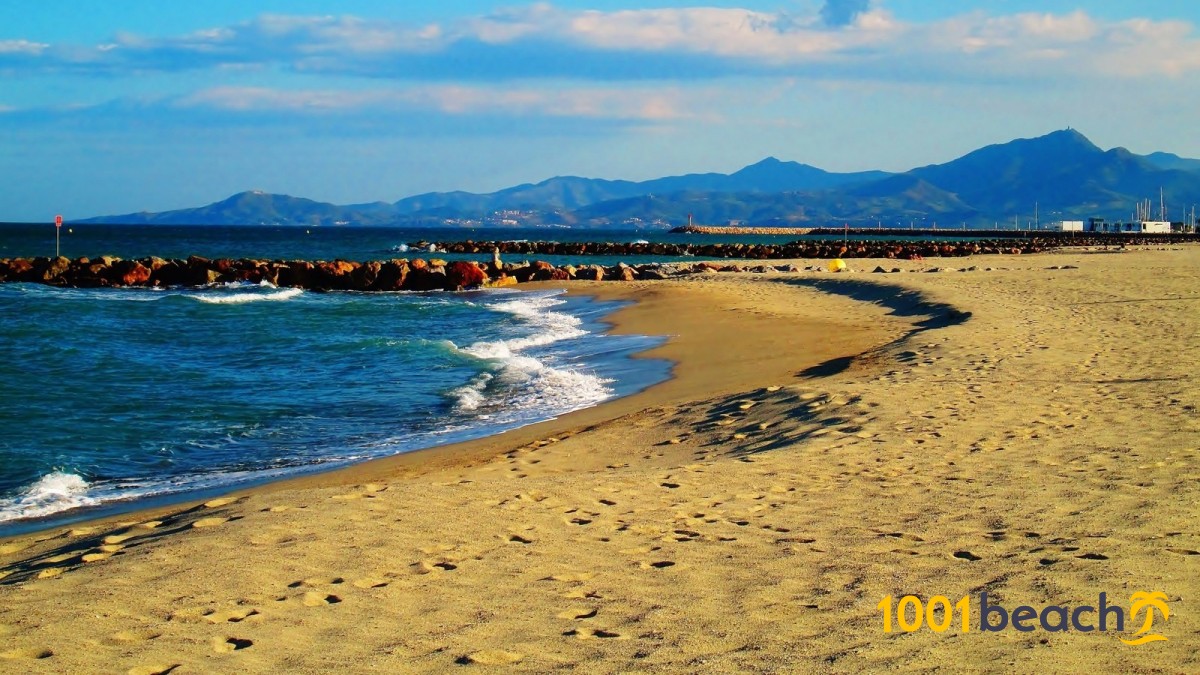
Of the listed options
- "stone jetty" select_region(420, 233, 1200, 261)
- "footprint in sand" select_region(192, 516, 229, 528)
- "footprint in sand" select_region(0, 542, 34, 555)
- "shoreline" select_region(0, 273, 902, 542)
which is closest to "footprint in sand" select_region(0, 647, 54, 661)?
"footprint in sand" select_region(192, 516, 229, 528)

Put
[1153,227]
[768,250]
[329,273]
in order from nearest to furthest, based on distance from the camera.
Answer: [329,273]
[768,250]
[1153,227]

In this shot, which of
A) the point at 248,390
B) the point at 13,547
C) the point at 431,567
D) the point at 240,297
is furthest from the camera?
the point at 240,297

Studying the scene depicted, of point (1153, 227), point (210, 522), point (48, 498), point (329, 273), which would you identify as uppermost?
point (1153, 227)

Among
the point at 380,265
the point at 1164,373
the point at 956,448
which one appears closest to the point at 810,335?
the point at 1164,373

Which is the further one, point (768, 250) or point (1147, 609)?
point (768, 250)

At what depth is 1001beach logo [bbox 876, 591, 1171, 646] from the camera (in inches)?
153

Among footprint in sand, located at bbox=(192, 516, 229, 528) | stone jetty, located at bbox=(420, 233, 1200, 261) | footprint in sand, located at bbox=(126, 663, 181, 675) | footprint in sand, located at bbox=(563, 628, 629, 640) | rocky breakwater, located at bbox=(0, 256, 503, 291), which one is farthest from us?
stone jetty, located at bbox=(420, 233, 1200, 261)

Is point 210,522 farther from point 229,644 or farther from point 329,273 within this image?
point 329,273

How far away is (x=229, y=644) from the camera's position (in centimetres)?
396

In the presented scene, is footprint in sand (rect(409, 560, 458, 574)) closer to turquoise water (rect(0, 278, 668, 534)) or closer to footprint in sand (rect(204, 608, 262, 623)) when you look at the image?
footprint in sand (rect(204, 608, 262, 623))

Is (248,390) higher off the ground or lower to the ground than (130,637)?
lower

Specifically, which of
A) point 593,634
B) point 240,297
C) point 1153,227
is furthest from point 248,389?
point 1153,227

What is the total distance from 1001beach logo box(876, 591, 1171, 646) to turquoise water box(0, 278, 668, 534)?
A: 611 cm

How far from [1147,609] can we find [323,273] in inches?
1381
